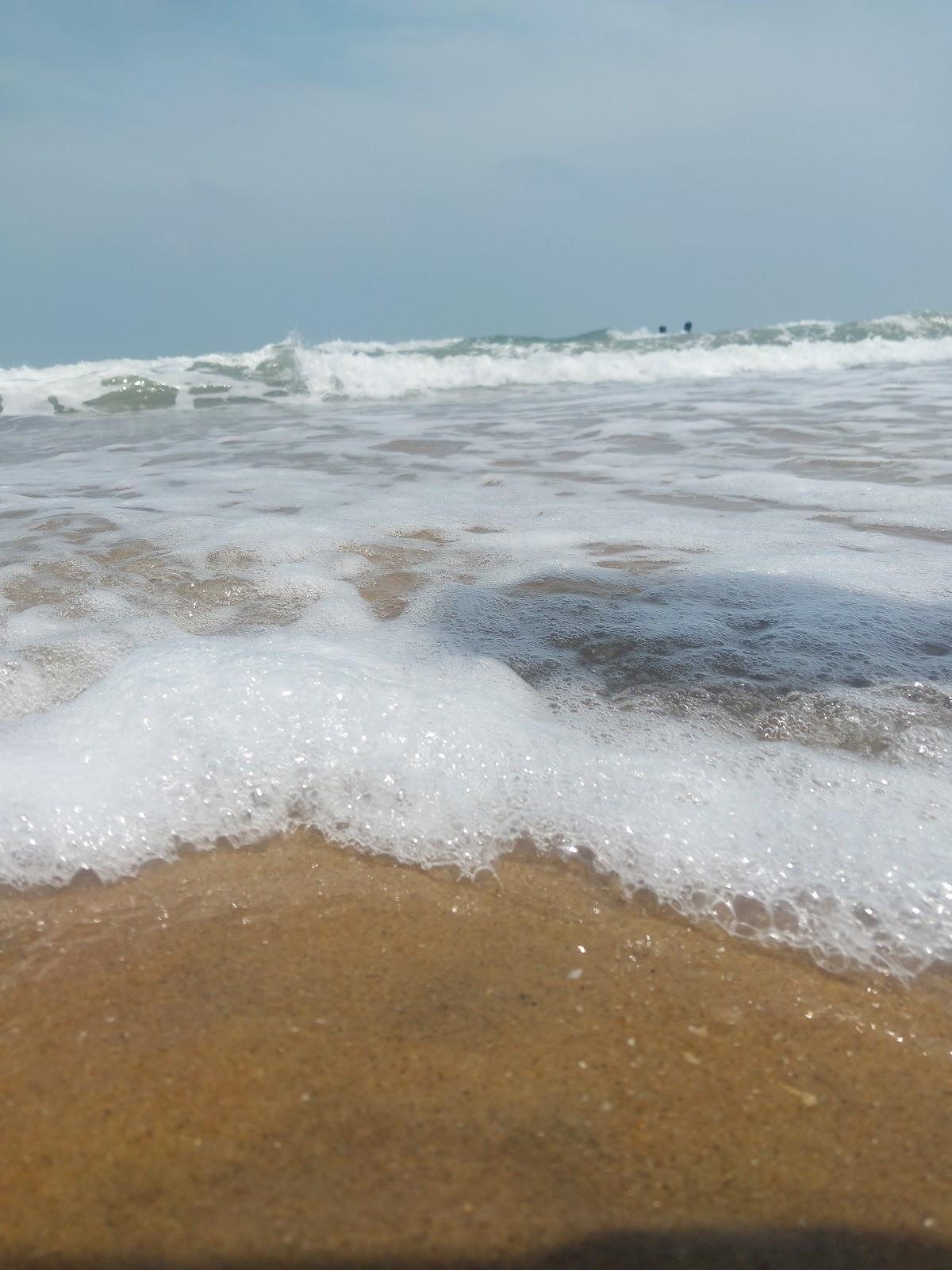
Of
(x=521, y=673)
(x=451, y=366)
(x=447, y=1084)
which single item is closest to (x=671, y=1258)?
(x=447, y=1084)

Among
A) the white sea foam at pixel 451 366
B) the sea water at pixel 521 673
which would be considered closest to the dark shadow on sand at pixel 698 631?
the sea water at pixel 521 673

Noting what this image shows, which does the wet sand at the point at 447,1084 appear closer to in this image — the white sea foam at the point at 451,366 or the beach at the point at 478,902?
the beach at the point at 478,902

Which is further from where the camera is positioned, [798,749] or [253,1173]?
[798,749]

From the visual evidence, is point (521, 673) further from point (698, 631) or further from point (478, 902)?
point (478, 902)

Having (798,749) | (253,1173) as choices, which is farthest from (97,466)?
(253,1173)

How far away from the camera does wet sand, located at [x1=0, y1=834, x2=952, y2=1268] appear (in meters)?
0.84

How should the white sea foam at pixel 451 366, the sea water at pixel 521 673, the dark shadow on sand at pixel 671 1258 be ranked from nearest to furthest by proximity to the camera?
the dark shadow on sand at pixel 671 1258 → the sea water at pixel 521 673 → the white sea foam at pixel 451 366

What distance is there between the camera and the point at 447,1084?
1003 mm

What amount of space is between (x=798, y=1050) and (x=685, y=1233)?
0.28m

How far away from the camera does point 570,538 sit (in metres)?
3.13

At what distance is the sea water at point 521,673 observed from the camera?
142cm

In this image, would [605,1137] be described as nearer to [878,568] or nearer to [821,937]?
[821,937]

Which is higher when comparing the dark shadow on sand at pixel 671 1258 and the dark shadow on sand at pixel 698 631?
the dark shadow on sand at pixel 698 631

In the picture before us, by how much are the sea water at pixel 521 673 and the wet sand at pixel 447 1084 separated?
12cm
